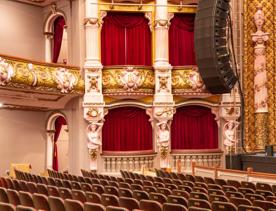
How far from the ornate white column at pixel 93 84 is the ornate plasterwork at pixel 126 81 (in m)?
0.27

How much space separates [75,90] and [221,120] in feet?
15.5

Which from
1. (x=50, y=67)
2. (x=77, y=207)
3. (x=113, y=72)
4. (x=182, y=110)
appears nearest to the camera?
(x=77, y=207)

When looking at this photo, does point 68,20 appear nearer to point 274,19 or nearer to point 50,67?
point 50,67

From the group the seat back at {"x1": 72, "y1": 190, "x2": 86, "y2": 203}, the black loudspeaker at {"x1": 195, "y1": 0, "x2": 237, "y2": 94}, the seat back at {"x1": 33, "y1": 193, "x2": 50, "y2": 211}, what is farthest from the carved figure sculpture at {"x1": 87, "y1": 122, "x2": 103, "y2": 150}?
the seat back at {"x1": 33, "y1": 193, "x2": 50, "y2": 211}

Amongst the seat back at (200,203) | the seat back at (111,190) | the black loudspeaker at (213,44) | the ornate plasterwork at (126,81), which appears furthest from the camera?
the ornate plasterwork at (126,81)

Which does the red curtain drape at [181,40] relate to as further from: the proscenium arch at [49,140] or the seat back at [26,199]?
the seat back at [26,199]

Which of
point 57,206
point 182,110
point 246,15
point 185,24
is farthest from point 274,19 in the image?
point 57,206

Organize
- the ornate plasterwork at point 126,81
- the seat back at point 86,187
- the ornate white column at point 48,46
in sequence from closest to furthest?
the seat back at point 86,187
the ornate plasterwork at point 126,81
the ornate white column at point 48,46

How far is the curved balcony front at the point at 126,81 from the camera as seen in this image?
47.3ft

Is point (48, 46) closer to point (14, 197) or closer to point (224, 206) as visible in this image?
point (14, 197)

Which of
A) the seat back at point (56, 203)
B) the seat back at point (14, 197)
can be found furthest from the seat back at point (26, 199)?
the seat back at point (56, 203)

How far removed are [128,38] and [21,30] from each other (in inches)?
136

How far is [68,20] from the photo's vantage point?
15094 mm

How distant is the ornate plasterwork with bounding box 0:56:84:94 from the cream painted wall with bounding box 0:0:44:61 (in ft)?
7.59
